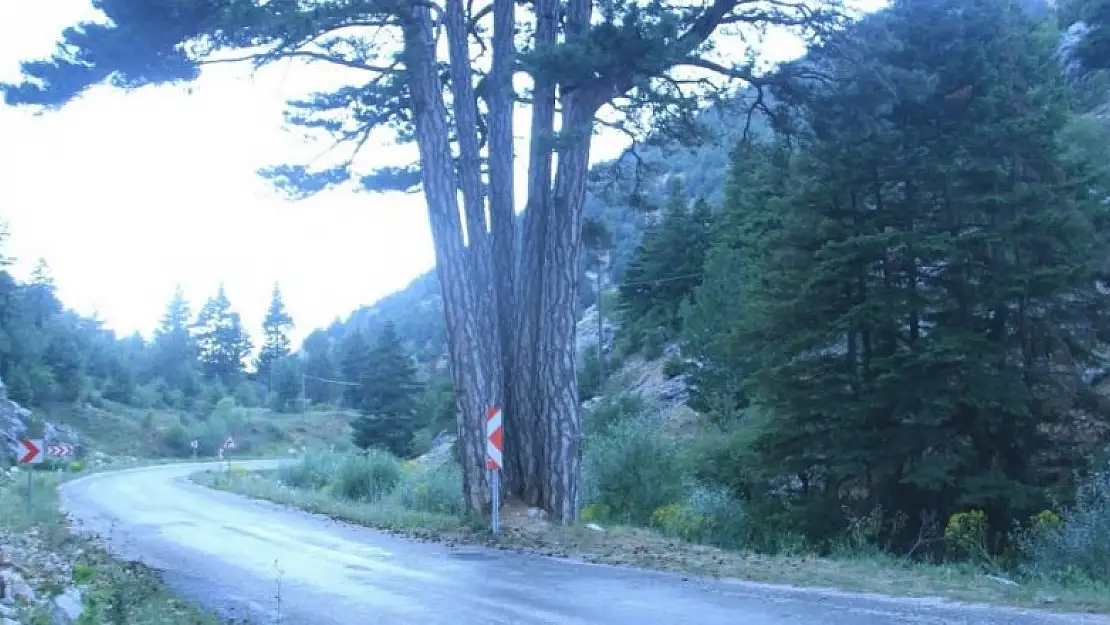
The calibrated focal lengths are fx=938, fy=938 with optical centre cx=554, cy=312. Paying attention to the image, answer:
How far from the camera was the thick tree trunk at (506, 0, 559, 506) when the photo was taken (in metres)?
15.1

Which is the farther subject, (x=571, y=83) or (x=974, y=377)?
(x=974, y=377)

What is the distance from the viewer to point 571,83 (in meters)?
13.1

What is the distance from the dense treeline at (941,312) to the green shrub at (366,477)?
10477mm

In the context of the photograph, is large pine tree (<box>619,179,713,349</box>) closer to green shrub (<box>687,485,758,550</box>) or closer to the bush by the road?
the bush by the road

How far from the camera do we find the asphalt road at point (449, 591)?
7.68 m

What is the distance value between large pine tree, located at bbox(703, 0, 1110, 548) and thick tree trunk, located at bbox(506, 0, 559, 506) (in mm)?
5423

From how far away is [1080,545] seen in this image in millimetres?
11297

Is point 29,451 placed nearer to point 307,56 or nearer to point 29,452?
point 29,452

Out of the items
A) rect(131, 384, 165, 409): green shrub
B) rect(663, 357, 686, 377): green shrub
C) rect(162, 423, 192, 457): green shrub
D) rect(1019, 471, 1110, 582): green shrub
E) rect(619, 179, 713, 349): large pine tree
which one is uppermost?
rect(619, 179, 713, 349): large pine tree

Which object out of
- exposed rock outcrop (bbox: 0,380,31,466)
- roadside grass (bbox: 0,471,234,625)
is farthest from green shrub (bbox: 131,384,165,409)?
roadside grass (bbox: 0,471,234,625)

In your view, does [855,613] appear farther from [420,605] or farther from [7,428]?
[7,428]

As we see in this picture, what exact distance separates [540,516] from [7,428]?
4636 centimetres

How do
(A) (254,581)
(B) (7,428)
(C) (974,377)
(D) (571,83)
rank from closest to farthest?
1. (A) (254,581)
2. (D) (571,83)
3. (C) (974,377)
4. (B) (7,428)

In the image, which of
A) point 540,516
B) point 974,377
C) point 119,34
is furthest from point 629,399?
point 119,34
